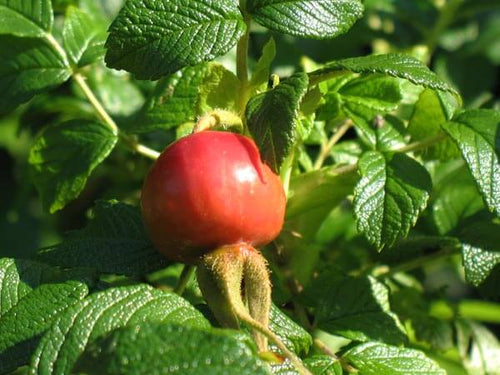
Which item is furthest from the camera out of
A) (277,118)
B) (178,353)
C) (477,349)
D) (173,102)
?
(477,349)

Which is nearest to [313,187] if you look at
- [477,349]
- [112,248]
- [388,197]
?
[388,197]

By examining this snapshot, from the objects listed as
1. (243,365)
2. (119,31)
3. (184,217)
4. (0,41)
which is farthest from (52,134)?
(243,365)

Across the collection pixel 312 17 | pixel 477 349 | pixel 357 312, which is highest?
pixel 312 17

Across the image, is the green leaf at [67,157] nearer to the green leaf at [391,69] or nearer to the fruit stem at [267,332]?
the green leaf at [391,69]

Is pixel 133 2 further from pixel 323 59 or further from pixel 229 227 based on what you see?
pixel 323 59

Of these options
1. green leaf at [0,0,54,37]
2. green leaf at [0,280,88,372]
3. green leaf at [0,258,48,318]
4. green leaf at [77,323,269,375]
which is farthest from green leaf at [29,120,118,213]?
green leaf at [77,323,269,375]

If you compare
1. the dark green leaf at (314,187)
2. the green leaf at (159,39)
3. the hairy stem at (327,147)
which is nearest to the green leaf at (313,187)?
the dark green leaf at (314,187)

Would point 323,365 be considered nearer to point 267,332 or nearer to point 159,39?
point 267,332
